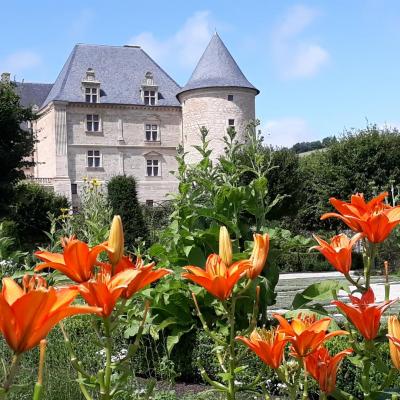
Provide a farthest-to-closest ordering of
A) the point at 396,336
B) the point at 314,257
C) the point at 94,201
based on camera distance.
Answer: the point at 314,257
the point at 94,201
the point at 396,336

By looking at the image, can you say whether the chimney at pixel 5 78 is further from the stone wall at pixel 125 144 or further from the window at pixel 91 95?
the window at pixel 91 95

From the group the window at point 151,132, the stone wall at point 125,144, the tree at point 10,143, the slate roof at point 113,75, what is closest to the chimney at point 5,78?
the tree at point 10,143

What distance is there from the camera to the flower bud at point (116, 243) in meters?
1.39

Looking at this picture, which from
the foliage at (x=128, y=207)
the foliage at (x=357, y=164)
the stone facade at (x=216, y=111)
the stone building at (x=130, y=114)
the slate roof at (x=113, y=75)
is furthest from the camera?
the slate roof at (x=113, y=75)

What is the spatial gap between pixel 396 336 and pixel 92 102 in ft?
135

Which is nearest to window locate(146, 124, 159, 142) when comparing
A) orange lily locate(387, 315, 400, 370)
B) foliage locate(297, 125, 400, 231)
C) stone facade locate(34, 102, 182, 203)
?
stone facade locate(34, 102, 182, 203)

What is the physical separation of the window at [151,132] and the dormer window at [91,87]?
3762 mm

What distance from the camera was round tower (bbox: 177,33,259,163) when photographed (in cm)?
3972

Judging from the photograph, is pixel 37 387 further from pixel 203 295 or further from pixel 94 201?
pixel 94 201

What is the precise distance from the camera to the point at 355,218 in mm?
1588

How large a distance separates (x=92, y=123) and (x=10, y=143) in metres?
20.5

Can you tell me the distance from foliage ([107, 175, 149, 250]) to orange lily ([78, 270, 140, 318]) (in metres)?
16.6

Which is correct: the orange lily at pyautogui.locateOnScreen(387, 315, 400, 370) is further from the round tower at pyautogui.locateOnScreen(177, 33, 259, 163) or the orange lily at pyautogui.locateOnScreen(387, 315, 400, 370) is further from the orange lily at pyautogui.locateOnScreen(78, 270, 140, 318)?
the round tower at pyautogui.locateOnScreen(177, 33, 259, 163)

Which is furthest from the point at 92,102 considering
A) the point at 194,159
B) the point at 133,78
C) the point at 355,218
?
the point at 355,218
